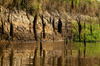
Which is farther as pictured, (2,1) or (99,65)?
(2,1)

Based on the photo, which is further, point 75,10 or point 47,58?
point 75,10

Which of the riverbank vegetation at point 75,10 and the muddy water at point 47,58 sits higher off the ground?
the riverbank vegetation at point 75,10

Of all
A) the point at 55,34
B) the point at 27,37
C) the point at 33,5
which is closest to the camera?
the point at 27,37

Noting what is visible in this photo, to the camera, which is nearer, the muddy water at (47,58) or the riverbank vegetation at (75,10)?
the muddy water at (47,58)

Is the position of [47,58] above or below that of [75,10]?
below

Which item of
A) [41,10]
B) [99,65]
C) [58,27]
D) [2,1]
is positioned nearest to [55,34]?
[58,27]

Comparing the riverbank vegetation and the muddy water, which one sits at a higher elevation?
the riverbank vegetation

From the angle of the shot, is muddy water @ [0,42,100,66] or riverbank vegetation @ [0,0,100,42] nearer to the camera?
muddy water @ [0,42,100,66]

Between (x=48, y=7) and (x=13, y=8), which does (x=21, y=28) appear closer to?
(x=13, y=8)

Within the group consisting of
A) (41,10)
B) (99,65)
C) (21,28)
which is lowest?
(99,65)

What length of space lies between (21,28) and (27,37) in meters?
1.93

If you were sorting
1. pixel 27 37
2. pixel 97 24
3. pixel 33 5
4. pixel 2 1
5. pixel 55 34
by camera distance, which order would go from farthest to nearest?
pixel 97 24 < pixel 55 34 < pixel 33 5 < pixel 27 37 < pixel 2 1

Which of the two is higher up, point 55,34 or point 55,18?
point 55,18

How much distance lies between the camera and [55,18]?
43312mm
